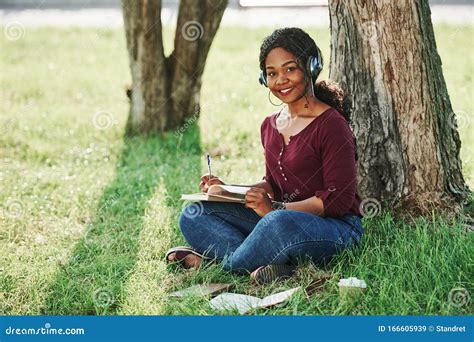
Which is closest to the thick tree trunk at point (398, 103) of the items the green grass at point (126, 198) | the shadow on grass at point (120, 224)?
the green grass at point (126, 198)

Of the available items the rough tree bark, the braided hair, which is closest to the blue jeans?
the braided hair

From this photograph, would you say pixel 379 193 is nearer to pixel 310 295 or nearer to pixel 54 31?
pixel 310 295

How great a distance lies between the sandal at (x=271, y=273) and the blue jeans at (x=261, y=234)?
0.11 ft

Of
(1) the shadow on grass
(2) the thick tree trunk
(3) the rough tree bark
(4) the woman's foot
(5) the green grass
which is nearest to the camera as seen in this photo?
(5) the green grass

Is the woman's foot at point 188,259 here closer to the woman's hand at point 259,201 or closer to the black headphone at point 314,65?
the woman's hand at point 259,201

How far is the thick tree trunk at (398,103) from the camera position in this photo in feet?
13.6

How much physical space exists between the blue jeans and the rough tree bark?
8.62ft

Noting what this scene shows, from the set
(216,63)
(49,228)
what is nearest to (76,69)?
(216,63)

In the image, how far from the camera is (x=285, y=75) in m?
3.68

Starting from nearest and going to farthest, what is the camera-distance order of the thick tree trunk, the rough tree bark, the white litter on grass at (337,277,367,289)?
1. the white litter on grass at (337,277,367,289)
2. the thick tree trunk
3. the rough tree bark

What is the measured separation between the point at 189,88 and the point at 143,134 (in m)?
0.58

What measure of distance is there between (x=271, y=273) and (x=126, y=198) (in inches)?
70.8

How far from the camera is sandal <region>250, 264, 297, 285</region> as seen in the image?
3.68 metres

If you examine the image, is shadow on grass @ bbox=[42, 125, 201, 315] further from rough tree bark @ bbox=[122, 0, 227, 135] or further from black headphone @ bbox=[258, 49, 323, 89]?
black headphone @ bbox=[258, 49, 323, 89]
